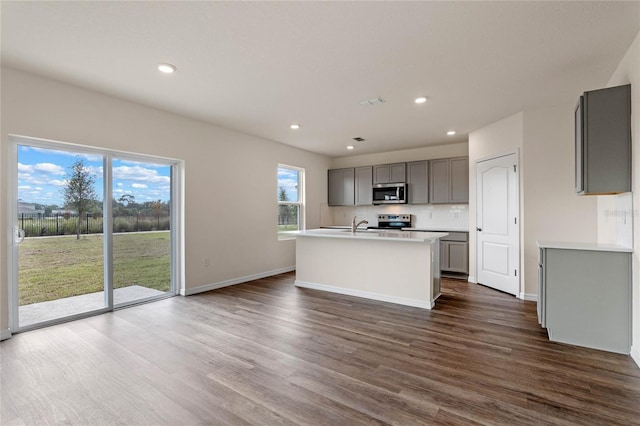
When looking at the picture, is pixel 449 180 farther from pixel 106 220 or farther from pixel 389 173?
pixel 106 220

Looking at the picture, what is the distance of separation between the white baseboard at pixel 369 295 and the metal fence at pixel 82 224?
7.65ft

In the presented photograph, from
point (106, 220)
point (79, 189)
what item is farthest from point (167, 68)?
point (106, 220)

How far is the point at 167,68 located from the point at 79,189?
6.05ft

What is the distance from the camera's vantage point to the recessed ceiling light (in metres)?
2.83

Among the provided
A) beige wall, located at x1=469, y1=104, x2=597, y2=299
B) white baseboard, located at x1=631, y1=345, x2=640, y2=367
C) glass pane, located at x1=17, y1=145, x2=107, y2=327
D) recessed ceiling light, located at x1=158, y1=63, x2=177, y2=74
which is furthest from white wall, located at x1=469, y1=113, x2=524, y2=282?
glass pane, located at x1=17, y1=145, x2=107, y2=327

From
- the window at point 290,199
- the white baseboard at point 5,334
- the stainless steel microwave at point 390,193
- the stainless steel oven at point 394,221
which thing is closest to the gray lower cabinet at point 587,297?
the stainless steel microwave at point 390,193

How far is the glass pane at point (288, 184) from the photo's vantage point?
247 inches

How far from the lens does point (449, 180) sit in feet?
19.3

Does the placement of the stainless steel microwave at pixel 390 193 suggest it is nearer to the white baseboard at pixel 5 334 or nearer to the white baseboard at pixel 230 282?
the white baseboard at pixel 230 282

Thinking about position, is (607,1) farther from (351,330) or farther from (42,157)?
(42,157)

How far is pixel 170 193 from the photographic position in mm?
4453

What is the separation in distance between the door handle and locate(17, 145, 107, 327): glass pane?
50 mm

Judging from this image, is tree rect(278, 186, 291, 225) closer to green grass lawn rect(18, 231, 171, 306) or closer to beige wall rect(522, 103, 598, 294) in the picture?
green grass lawn rect(18, 231, 171, 306)

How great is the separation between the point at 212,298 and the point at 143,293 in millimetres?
907
